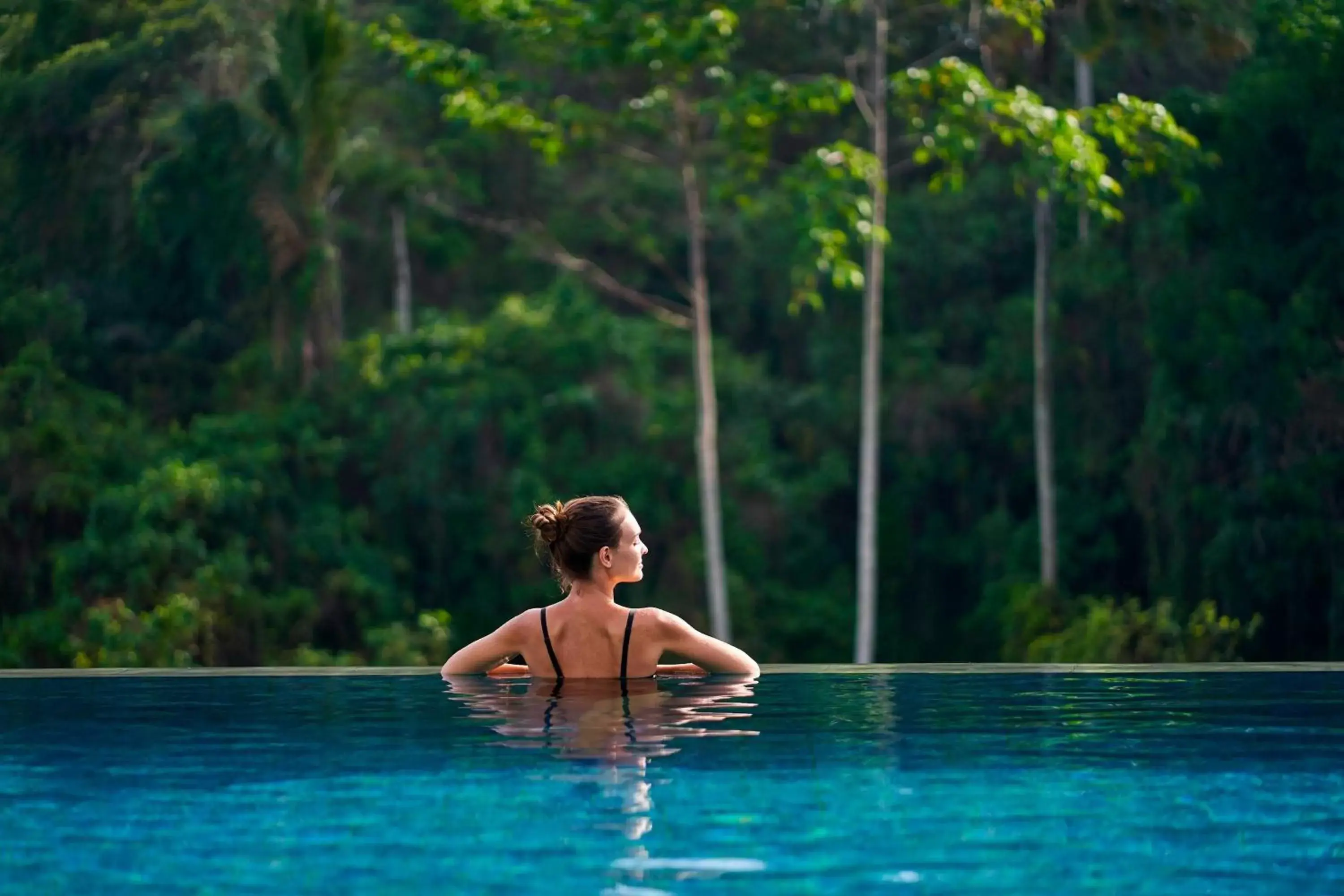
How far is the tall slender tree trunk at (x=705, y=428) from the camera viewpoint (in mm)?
19234

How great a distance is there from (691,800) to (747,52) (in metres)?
20.0

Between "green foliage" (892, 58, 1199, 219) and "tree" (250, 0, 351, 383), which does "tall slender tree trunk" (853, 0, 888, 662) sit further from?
"tree" (250, 0, 351, 383)

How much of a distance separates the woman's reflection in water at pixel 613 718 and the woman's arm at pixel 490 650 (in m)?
0.13

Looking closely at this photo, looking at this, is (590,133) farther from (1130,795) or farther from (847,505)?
(1130,795)

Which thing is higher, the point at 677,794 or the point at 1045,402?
the point at 1045,402

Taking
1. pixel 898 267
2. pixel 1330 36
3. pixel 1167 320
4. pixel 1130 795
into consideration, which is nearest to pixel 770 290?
pixel 898 267

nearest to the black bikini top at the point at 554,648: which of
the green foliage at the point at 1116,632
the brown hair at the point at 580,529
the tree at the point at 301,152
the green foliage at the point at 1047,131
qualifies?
the brown hair at the point at 580,529

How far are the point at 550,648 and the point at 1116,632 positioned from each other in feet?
40.5

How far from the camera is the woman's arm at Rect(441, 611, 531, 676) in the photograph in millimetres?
6098

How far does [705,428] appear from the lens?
19.5 metres

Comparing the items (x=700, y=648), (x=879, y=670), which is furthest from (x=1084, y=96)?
(x=700, y=648)

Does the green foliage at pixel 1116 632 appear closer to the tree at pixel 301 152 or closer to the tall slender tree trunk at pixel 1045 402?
the tall slender tree trunk at pixel 1045 402

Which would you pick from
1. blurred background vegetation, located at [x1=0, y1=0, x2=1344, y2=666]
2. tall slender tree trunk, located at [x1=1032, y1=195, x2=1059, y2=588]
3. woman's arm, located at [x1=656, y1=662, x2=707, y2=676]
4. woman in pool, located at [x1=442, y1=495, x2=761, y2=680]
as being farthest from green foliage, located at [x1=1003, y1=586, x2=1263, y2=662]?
woman in pool, located at [x1=442, y1=495, x2=761, y2=680]

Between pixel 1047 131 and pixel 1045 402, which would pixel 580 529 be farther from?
pixel 1045 402
